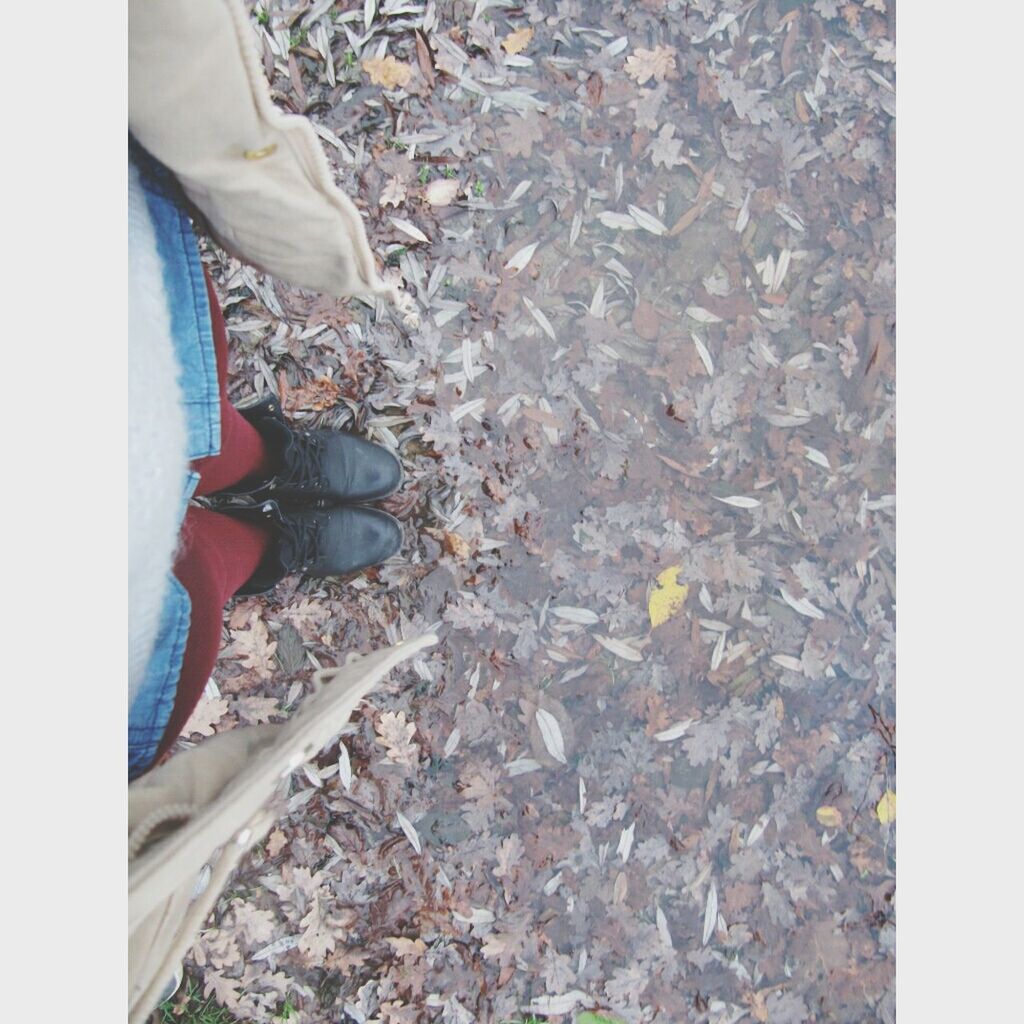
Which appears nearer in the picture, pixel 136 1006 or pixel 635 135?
pixel 136 1006

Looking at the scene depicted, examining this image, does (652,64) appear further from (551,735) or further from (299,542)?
(551,735)

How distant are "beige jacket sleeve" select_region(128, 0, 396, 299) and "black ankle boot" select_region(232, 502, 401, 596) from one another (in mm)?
712

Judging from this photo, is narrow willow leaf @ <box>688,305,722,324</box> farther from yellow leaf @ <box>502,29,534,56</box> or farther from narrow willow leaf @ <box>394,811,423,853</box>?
narrow willow leaf @ <box>394,811,423,853</box>

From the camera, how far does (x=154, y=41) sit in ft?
A: 2.59

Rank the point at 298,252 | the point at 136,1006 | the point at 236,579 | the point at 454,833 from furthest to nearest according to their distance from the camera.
Answer: 1. the point at 454,833
2. the point at 236,579
3. the point at 298,252
4. the point at 136,1006

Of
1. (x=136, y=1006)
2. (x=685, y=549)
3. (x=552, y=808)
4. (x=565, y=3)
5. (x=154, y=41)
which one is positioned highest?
(x=154, y=41)

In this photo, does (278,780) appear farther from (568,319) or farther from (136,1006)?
(568,319)

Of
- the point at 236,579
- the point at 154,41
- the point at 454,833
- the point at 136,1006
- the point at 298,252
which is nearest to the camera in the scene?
the point at 154,41

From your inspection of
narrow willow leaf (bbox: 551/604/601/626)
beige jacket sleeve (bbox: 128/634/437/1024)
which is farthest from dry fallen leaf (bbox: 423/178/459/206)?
beige jacket sleeve (bbox: 128/634/437/1024)

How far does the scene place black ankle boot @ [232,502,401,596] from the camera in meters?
1.65

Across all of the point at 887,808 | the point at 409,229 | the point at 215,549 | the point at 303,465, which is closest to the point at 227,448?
→ the point at 215,549

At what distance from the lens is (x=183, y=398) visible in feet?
3.47
